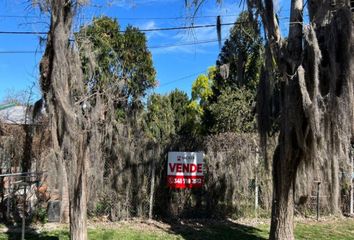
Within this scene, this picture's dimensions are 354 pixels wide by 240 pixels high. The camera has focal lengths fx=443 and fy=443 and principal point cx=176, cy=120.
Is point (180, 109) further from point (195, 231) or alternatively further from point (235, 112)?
point (195, 231)

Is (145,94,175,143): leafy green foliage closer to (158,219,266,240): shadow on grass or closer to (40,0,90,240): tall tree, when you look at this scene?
(158,219,266,240): shadow on grass

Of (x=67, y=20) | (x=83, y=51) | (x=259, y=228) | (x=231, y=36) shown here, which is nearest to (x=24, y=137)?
(x=83, y=51)

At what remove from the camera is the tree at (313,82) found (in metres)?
7.35

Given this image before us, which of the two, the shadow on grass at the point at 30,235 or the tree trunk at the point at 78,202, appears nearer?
the tree trunk at the point at 78,202

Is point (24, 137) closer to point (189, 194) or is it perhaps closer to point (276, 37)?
point (189, 194)

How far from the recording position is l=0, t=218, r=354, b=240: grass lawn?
949 cm

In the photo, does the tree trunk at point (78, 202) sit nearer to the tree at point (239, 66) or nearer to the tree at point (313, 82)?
the tree at point (313, 82)

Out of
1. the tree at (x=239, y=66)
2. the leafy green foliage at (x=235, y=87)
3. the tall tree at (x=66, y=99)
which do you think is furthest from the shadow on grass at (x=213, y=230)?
the tree at (x=239, y=66)

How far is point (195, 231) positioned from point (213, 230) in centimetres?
46

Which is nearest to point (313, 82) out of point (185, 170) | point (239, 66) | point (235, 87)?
point (185, 170)

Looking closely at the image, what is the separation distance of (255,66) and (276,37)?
17056 millimetres

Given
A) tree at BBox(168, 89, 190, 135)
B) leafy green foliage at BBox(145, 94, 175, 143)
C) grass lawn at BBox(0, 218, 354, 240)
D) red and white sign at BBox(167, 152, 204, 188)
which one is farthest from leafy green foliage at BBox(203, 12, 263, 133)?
grass lawn at BBox(0, 218, 354, 240)

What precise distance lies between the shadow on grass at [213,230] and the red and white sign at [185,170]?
0.98 meters

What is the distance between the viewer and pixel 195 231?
10367 millimetres
